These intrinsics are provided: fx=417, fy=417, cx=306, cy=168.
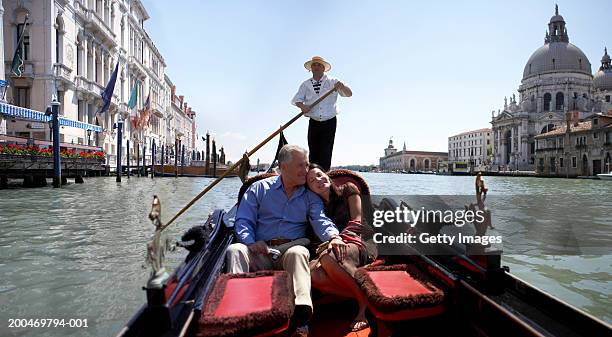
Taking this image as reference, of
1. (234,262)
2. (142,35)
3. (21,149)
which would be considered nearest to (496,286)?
(234,262)

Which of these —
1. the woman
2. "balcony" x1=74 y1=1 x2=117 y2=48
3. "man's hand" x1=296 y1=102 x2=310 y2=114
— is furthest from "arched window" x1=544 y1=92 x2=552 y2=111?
the woman

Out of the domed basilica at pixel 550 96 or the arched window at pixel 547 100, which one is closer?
the domed basilica at pixel 550 96

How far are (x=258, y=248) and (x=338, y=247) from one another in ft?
1.26

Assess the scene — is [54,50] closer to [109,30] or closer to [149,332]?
[109,30]

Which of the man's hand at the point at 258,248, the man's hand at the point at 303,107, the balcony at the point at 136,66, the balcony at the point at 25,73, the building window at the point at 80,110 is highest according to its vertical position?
the balcony at the point at 136,66

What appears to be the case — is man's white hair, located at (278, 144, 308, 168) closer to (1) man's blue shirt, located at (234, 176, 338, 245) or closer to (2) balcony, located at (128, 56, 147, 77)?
(1) man's blue shirt, located at (234, 176, 338, 245)

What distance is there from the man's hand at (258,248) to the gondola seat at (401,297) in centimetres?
45

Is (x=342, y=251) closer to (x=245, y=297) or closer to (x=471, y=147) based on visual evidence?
(x=245, y=297)

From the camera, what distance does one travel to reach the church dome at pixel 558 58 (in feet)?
183

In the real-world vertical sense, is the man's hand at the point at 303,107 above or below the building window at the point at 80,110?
below

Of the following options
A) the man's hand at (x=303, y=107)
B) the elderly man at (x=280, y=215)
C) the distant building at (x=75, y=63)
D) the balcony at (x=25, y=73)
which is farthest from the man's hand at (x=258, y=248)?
the balcony at (x=25, y=73)

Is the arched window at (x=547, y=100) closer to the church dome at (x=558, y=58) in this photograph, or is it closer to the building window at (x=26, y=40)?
the church dome at (x=558, y=58)

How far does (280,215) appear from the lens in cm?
218

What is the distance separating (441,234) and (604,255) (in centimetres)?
335
